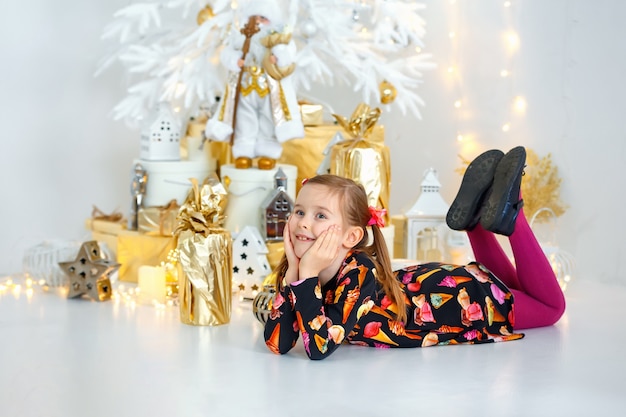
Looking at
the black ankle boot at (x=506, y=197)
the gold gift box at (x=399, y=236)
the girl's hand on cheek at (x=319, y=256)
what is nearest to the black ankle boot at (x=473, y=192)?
the black ankle boot at (x=506, y=197)

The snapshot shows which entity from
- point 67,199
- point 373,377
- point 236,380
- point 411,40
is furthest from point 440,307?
point 67,199

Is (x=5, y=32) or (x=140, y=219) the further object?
(x=5, y=32)

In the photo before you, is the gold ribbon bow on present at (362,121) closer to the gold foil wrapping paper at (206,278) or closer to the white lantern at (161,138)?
the white lantern at (161,138)

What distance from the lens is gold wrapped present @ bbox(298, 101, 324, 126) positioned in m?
3.05

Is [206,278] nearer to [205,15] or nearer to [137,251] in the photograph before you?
[137,251]

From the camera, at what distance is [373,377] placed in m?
1.74

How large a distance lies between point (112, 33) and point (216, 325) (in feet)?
4.22

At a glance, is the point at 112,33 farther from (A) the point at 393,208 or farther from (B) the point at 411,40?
(A) the point at 393,208

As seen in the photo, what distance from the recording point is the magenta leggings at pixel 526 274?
6.73ft

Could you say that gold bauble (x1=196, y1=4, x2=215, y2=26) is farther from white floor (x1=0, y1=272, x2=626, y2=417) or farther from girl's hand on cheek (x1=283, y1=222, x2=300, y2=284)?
girl's hand on cheek (x1=283, y1=222, x2=300, y2=284)

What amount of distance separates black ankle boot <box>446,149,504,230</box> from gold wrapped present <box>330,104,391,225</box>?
1.98ft

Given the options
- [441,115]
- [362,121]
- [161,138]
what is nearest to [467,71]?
[441,115]

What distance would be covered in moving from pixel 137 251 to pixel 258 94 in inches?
24.6

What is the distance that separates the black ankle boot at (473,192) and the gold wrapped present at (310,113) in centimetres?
104
